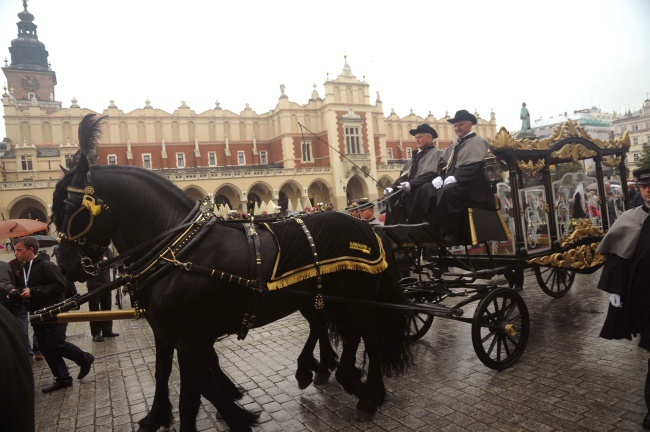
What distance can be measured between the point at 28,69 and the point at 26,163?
34.7m

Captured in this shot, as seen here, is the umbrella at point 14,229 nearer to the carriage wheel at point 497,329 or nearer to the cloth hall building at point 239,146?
the carriage wheel at point 497,329

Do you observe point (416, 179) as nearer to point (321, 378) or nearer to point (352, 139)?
point (321, 378)

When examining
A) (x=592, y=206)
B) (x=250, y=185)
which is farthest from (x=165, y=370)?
(x=250, y=185)

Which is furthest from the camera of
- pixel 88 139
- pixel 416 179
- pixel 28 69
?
pixel 28 69

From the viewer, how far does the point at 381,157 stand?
46969 mm

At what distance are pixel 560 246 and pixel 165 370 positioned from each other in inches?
207

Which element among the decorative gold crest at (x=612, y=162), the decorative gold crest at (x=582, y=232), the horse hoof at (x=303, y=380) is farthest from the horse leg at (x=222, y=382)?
the decorative gold crest at (x=612, y=162)

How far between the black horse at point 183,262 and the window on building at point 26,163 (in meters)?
42.4

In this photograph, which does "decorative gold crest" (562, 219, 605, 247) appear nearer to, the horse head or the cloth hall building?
the horse head

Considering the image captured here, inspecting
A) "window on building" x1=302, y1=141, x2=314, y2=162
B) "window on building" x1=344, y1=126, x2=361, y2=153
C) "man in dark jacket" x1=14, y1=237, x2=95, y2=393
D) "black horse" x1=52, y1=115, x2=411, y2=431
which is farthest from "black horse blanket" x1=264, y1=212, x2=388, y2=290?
"window on building" x1=302, y1=141, x2=314, y2=162

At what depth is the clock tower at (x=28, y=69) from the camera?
2420 inches

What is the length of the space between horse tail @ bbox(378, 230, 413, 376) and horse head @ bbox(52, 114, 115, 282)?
2.48m

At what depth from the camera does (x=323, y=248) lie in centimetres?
359

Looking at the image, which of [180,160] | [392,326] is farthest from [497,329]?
[180,160]
